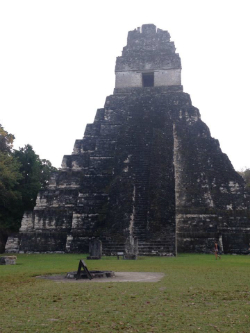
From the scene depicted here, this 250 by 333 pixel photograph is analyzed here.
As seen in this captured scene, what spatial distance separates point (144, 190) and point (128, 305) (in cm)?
1259

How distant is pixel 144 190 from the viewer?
59.6 feet

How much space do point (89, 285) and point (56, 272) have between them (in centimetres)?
265

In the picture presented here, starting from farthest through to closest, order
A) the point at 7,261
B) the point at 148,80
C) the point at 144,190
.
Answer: the point at 148,80
the point at 144,190
the point at 7,261

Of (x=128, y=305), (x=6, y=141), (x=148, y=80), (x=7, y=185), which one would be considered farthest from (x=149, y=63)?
(x=128, y=305)

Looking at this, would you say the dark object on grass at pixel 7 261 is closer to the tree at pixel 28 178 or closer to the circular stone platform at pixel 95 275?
the circular stone platform at pixel 95 275

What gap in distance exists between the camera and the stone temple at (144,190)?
55.1 feet

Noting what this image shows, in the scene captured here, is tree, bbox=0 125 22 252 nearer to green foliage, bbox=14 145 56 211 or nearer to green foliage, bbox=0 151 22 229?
green foliage, bbox=0 151 22 229

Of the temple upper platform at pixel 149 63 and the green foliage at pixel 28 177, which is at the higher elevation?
the temple upper platform at pixel 149 63

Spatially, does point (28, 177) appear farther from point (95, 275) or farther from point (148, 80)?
point (95, 275)

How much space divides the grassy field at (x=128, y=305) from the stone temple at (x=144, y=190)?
8057mm

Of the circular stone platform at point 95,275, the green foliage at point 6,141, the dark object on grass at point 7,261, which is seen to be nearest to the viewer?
the circular stone platform at point 95,275

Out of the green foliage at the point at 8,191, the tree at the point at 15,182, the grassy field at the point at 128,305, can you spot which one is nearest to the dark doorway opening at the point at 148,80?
the tree at the point at 15,182

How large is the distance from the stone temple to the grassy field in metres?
8.06

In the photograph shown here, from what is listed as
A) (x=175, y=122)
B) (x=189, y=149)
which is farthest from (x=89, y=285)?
(x=175, y=122)
